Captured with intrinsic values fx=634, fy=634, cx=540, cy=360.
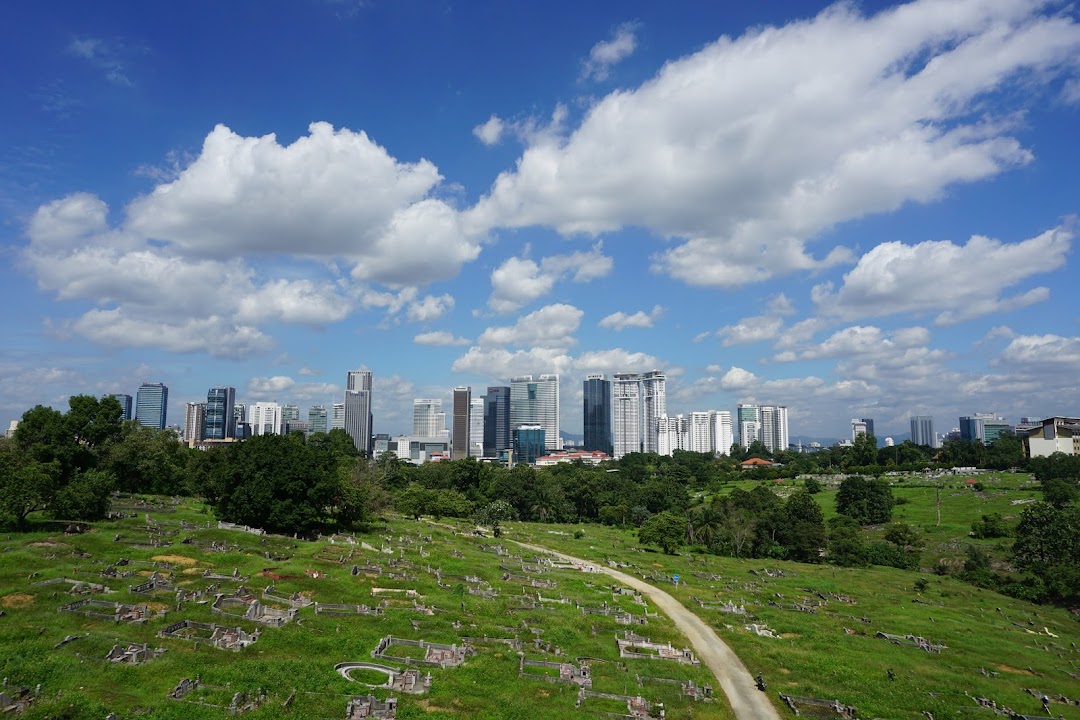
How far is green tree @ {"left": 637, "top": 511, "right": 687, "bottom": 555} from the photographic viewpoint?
304 ft

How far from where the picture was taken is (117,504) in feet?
254

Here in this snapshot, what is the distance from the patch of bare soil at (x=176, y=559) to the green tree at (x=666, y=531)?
6295 centimetres

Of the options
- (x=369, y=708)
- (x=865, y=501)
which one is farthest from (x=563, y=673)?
(x=865, y=501)

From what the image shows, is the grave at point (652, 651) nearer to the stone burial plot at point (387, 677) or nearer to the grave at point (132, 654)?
the stone burial plot at point (387, 677)

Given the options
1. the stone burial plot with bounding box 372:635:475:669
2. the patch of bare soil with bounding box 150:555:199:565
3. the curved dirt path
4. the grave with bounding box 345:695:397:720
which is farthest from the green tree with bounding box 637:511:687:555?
the grave with bounding box 345:695:397:720

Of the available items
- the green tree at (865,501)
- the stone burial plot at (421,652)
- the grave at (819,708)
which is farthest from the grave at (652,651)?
the green tree at (865,501)

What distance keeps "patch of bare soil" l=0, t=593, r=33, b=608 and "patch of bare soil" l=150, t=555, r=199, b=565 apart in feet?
42.5

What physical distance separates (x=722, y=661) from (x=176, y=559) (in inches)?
1647

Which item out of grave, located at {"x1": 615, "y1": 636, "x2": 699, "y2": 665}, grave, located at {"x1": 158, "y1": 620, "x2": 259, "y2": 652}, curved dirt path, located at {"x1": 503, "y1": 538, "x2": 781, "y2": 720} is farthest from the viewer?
grave, located at {"x1": 615, "y1": 636, "x2": 699, "y2": 665}

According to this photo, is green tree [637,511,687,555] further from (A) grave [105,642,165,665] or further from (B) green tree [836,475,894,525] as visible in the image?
(A) grave [105,642,165,665]

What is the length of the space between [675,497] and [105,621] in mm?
113277

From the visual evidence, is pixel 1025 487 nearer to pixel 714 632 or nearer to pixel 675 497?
pixel 675 497

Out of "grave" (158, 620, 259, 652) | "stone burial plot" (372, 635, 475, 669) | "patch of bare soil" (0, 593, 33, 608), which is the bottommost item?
"stone burial plot" (372, 635, 475, 669)

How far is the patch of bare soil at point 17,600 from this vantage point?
3538cm
